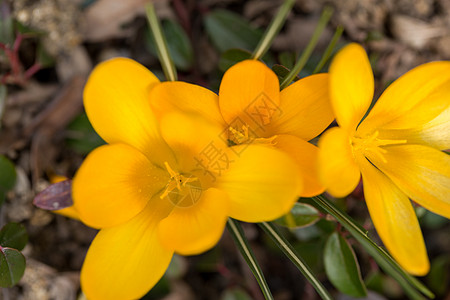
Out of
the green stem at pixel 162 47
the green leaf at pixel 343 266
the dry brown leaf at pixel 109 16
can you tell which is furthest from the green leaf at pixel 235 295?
the dry brown leaf at pixel 109 16

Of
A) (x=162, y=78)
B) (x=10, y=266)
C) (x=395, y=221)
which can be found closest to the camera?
(x=395, y=221)

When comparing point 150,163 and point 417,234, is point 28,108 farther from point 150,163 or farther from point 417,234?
point 417,234

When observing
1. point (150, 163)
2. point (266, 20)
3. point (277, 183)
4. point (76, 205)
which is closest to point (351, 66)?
point (277, 183)

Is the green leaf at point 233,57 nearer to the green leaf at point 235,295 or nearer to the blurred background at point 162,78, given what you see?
the blurred background at point 162,78

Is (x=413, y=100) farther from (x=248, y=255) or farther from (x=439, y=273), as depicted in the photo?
(x=439, y=273)

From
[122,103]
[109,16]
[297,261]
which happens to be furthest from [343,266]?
[109,16]

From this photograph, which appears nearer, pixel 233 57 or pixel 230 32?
pixel 233 57
